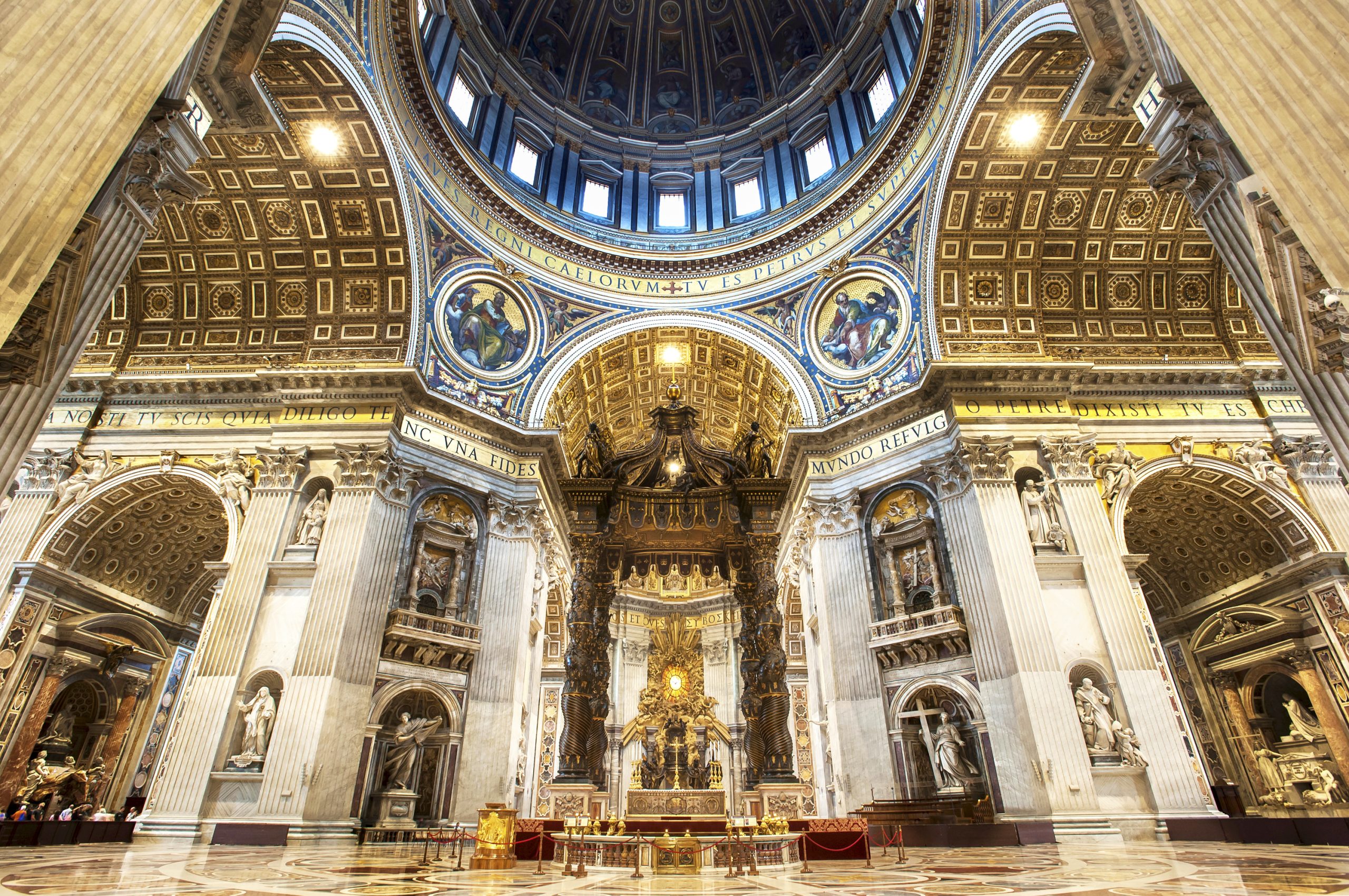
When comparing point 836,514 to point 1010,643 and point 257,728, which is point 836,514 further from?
point 257,728

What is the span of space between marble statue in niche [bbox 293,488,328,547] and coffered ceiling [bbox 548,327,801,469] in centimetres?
633

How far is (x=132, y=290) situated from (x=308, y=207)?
5032 mm

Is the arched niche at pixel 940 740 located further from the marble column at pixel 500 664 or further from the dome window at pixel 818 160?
the dome window at pixel 818 160

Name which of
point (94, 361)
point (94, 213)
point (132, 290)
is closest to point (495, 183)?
point (132, 290)

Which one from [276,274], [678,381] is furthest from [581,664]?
[678,381]

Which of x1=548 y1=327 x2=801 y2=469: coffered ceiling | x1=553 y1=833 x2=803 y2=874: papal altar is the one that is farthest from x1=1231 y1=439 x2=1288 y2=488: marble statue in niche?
x1=553 y1=833 x2=803 y2=874: papal altar

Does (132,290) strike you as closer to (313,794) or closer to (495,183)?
(495,183)

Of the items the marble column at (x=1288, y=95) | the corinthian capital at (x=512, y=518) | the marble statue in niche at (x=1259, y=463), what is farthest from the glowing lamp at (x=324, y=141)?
the marble statue in niche at (x=1259, y=463)

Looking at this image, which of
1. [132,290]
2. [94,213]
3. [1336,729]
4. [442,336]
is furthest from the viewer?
[442,336]

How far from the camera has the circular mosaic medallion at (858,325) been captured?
17516 millimetres

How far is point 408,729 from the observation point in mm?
13680

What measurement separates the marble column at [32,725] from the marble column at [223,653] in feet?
11.3

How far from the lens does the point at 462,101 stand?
19.2 m

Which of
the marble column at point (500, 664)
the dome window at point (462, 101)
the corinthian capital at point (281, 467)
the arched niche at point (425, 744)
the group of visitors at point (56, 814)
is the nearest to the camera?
the group of visitors at point (56, 814)
